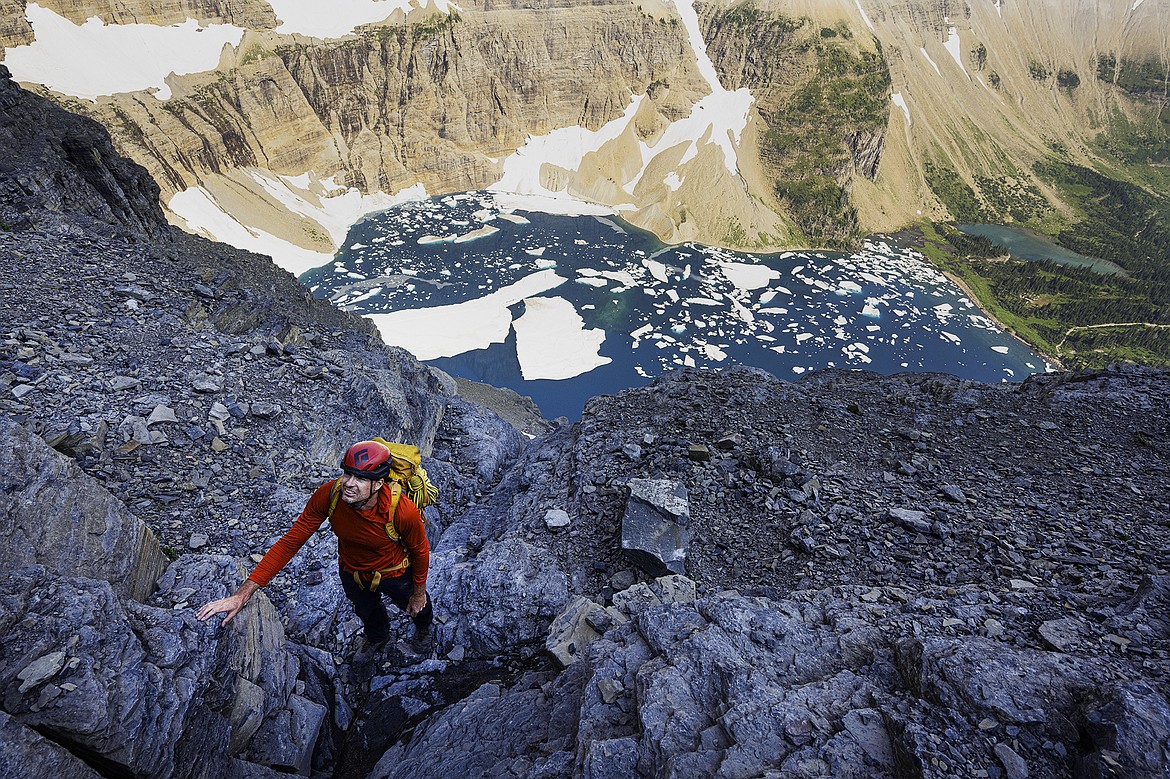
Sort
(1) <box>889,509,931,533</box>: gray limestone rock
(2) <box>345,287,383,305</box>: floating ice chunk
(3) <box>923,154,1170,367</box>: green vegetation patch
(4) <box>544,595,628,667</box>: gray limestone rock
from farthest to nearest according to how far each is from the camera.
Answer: (3) <box>923,154,1170,367</box>: green vegetation patch < (2) <box>345,287,383,305</box>: floating ice chunk < (1) <box>889,509,931,533</box>: gray limestone rock < (4) <box>544,595,628,667</box>: gray limestone rock

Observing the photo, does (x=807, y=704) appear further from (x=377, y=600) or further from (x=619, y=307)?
(x=619, y=307)

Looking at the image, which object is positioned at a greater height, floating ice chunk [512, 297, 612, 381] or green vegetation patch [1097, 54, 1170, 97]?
green vegetation patch [1097, 54, 1170, 97]

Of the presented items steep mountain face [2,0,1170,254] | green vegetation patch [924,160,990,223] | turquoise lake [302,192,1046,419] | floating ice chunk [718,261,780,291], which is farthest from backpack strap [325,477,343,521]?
green vegetation patch [924,160,990,223]

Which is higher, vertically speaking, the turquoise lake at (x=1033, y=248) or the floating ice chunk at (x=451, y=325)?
the floating ice chunk at (x=451, y=325)

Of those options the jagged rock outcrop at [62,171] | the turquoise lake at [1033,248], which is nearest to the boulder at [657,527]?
the jagged rock outcrop at [62,171]

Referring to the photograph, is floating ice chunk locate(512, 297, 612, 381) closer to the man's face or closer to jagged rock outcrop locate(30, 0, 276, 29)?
the man's face

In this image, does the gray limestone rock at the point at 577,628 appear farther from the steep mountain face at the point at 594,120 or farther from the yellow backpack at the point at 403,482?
the steep mountain face at the point at 594,120

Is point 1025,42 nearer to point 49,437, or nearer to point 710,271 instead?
point 710,271

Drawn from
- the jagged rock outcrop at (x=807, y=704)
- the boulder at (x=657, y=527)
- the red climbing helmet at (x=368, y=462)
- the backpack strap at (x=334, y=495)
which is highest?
the red climbing helmet at (x=368, y=462)

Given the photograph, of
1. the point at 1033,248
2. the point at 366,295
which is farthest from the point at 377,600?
the point at 1033,248
